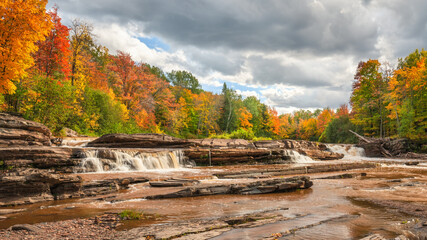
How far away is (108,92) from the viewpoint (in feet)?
103

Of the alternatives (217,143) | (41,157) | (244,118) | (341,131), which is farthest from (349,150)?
(41,157)

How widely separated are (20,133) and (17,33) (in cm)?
587

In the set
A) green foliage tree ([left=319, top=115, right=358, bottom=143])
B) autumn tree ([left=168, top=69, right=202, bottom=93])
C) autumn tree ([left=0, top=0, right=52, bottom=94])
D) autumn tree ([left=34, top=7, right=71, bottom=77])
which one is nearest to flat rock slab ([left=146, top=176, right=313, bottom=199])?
autumn tree ([left=0, top=0, right=52, bottom=94])

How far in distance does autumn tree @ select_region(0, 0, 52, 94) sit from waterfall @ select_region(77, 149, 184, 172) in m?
5.97

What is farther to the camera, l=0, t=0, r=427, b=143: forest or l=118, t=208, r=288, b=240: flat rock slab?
l=0, t=0, r=427, b=143: forest

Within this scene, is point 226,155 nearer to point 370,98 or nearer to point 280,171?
point 280,171

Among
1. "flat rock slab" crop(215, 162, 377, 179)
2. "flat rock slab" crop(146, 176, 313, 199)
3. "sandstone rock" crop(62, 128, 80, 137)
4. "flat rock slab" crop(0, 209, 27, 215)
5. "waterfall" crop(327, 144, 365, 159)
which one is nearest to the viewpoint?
"flat rock slab" crop(0, 209, 27, 215)

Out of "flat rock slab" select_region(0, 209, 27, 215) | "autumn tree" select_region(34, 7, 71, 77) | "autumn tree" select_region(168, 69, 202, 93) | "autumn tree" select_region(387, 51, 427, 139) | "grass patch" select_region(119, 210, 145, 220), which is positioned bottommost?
"flat rock slab" select_region(0, 209, 27, 215)

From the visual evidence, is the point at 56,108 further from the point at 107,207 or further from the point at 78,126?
the point at 107,207

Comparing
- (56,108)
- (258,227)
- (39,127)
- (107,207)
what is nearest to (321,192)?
(258,227)

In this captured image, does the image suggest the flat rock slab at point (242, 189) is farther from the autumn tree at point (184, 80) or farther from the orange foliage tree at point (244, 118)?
the autumn tree at point (184, 80)

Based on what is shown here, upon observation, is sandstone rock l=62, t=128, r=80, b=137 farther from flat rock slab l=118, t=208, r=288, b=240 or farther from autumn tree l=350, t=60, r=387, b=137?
autumn tree l=350, t=60, r=387, b=137

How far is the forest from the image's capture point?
536 inches

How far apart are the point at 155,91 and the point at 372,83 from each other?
117 ft
